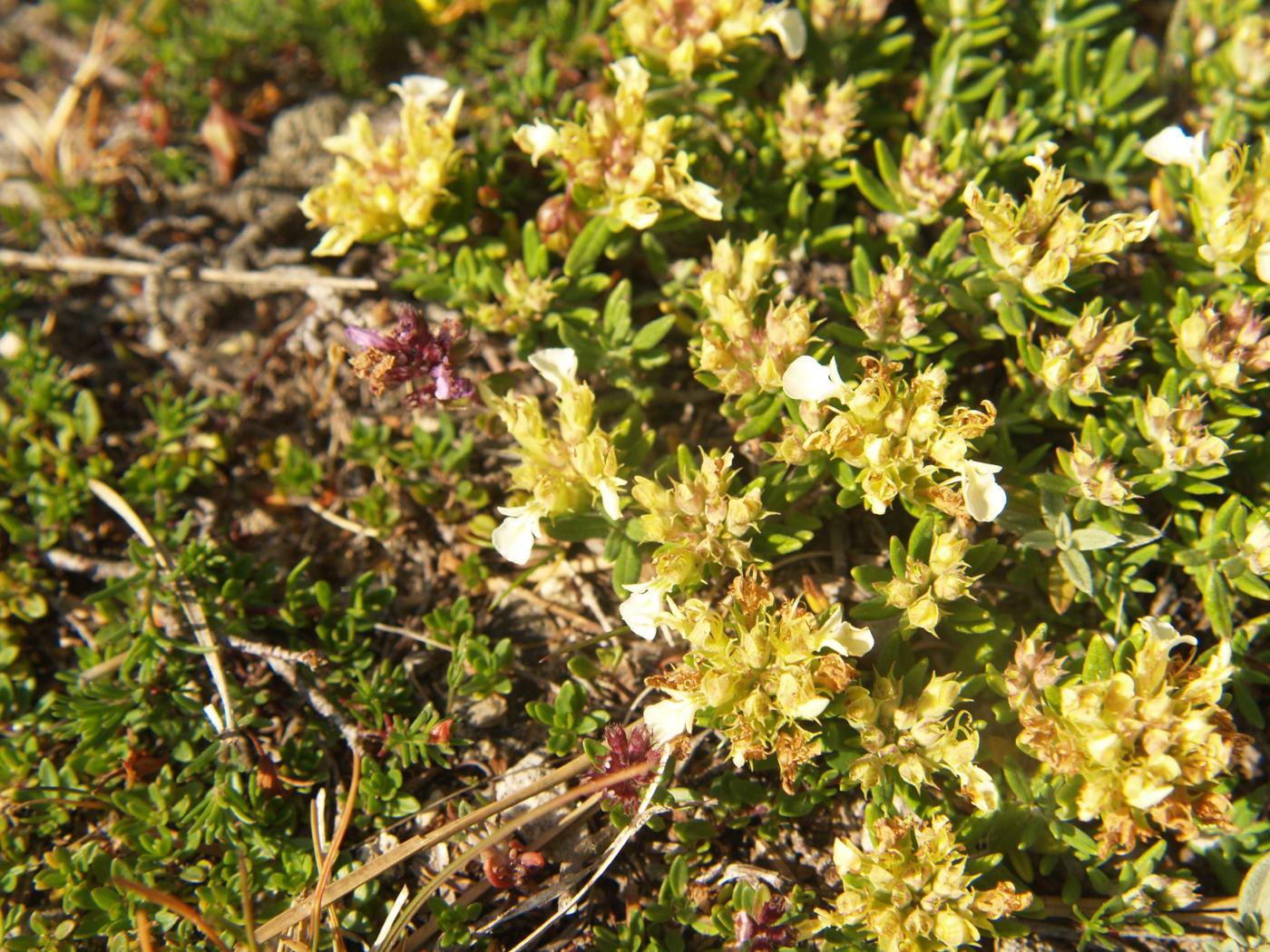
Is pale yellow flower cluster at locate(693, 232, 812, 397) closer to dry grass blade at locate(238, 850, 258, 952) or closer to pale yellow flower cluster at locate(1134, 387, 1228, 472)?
pale yellow flower cluster at locate(1134, 387, 1228, 472)

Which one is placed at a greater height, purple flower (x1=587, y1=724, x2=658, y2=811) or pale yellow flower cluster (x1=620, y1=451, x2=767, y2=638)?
pale yellow flower cluster (x1=620, y1=451, x2=767, y2=638)

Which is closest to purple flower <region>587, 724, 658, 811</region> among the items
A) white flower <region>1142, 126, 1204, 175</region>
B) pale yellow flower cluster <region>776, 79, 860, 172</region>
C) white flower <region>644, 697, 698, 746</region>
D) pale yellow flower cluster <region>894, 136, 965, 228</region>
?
white flower <region>644, 697, 698, 746</region>

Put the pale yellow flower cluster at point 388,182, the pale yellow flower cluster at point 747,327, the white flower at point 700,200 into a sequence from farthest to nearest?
the pale yellow flower cluster at point 388,182, the white flower at point 700,200, the pale yellow flower cluster at point 747,327

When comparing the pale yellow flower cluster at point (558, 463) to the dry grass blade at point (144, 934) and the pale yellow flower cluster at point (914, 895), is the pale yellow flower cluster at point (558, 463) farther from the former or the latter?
the dry grass blade at point (144, 934)

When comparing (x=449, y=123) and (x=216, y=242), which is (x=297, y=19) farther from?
(x=449, y=123)

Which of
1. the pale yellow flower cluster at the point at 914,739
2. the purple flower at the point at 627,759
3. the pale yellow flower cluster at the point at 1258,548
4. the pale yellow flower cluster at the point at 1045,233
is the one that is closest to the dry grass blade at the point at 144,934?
the purple flower at the point at 627,759

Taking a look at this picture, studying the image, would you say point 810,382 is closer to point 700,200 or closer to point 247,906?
point 700,200
